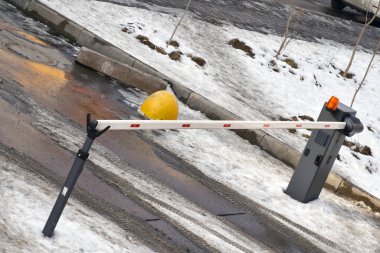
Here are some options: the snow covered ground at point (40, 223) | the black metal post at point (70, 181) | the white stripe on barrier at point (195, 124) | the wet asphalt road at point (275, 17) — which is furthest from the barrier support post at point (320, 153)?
the wet asphalt road at point (275, 17)

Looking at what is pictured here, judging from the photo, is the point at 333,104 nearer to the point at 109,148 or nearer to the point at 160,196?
the point at 160,196

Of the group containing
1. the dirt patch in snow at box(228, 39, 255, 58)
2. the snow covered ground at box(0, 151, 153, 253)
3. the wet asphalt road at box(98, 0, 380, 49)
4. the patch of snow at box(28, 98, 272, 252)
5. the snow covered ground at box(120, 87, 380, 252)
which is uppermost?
the wet asphalt road at box(98, 0, 380, 49)

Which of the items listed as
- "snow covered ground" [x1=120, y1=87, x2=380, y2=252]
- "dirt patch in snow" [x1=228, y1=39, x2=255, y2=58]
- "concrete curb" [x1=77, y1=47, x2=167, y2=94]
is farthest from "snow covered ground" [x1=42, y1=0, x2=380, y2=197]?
"snow covered ground" [x1=120, y1=87, x2=380, y2=252]

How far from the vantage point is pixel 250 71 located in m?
15.1

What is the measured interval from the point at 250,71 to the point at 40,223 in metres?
9.75

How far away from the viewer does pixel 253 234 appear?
7621 millimetres

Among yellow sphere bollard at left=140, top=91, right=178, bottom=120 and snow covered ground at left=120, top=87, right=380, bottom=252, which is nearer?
snow covered ground at left=120, top=87, right=380, bottom=252

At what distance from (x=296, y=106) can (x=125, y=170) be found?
6.84m

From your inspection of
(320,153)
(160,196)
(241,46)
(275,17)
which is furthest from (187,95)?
(275,17)

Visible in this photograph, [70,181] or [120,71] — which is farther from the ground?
[120,71]

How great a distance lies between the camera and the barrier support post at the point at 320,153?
8.98m

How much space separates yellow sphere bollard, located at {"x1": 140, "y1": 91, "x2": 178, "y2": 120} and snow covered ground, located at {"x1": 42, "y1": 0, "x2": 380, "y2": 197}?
1876 millimetres

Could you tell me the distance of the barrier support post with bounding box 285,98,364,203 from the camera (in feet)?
29.5

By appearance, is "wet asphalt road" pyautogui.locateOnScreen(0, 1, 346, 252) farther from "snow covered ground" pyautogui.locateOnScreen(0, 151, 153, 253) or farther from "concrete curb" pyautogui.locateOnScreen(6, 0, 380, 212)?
"concrete curb" pyautogui.locateOnScreen(6, 0, 380, 212)
